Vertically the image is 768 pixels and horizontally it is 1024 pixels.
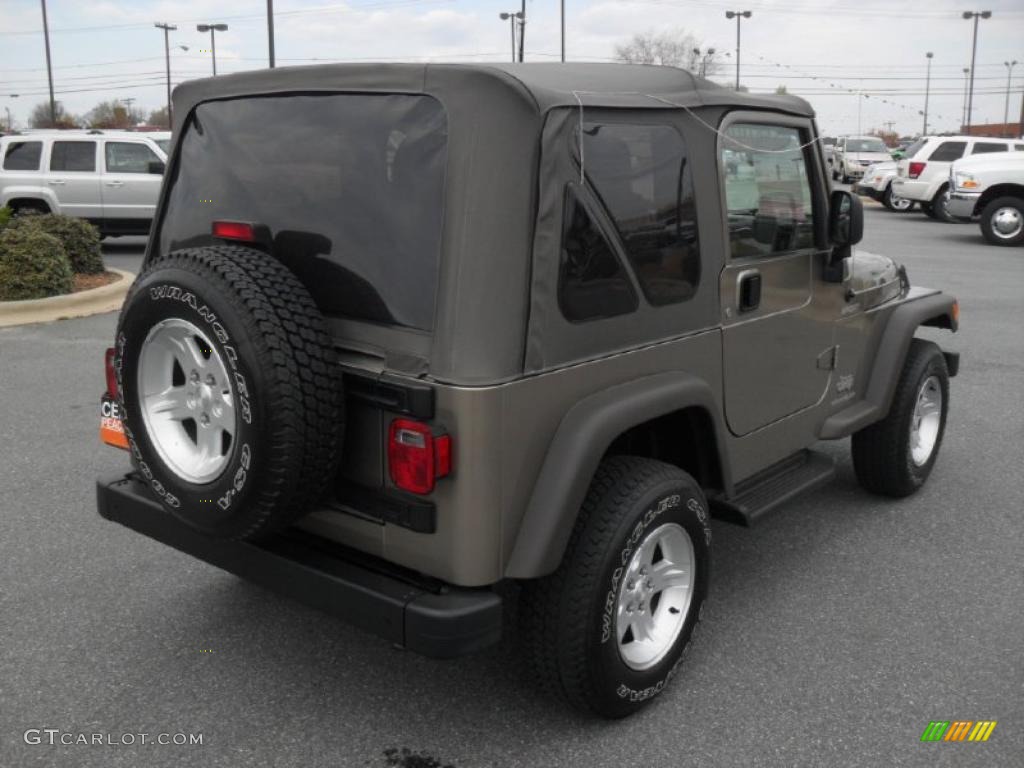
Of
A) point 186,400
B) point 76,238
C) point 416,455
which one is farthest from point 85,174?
point 416,455

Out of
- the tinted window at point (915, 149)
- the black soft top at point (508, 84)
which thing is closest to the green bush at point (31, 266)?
the black soft top at point (508, 84)

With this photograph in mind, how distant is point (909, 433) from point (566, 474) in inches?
109

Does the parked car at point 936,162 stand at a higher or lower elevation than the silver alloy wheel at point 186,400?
higher

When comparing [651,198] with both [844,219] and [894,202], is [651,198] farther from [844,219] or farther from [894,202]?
[894,202]

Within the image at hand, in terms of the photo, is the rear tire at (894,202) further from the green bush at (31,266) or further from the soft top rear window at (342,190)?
the soft top rear window at (342,190)

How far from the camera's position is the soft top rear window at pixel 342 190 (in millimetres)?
2756

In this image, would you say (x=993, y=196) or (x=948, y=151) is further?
(x=948, y=151)

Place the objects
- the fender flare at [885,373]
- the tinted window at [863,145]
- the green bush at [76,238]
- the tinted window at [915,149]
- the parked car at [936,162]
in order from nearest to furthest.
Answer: the fender flare at [885,373]
the green bush at [76,238]
the parked car at [936,162]
the tinted window at [915,149]
the tinted window at [863,145]

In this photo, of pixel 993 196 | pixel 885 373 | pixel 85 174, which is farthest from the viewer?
pixel 993 196

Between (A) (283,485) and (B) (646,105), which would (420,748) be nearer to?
(A) (283,485)

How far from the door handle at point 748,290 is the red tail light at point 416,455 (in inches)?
57.0

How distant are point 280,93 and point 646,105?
115 cm

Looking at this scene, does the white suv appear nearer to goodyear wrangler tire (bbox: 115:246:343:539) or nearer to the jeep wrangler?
the jeep wrangler

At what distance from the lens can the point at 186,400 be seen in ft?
9.50
